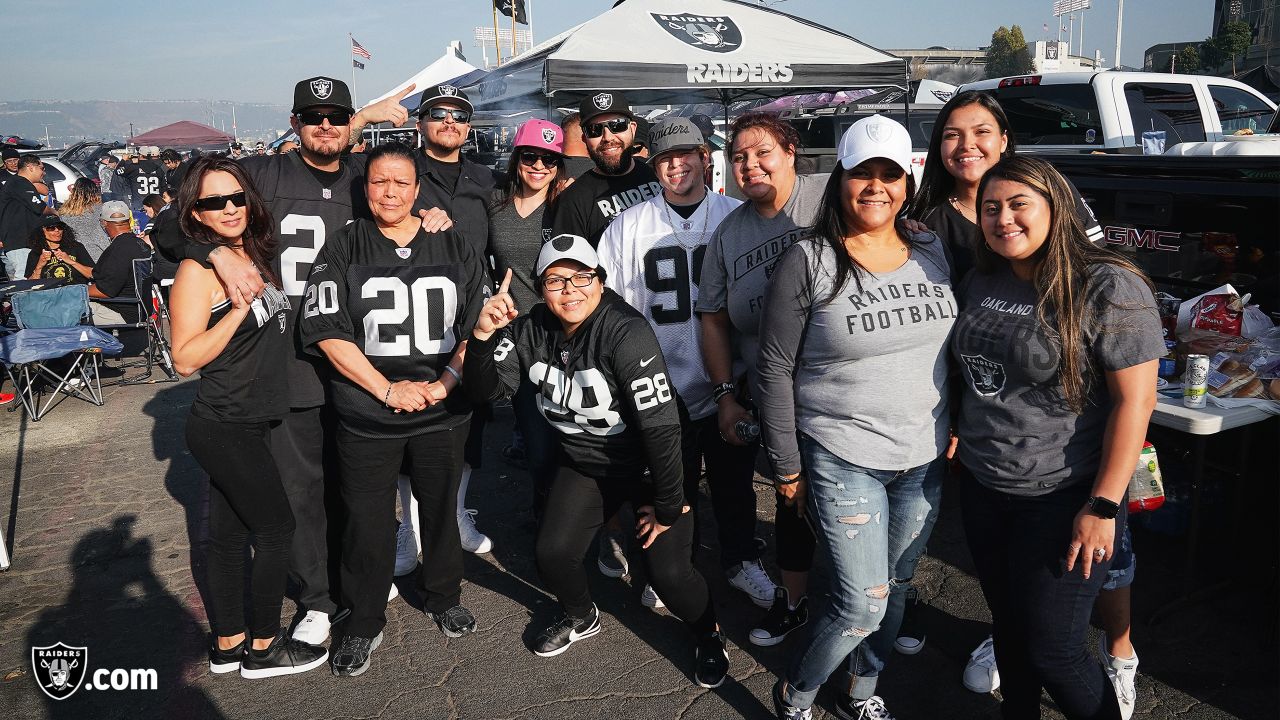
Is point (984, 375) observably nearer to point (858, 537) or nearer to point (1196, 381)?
point (858, 537)

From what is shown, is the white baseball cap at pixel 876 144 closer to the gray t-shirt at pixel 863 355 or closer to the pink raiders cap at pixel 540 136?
the gray t-shirt at pixel 863 355

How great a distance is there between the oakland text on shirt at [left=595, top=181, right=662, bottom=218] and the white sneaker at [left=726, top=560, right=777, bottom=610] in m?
1.81

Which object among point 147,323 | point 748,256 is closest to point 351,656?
point 748,256

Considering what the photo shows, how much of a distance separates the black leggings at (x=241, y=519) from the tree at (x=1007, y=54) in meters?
64.7

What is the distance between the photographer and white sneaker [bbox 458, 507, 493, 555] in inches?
181

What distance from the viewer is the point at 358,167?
3.96m

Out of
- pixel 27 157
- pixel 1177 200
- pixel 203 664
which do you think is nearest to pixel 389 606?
pixel 203 664

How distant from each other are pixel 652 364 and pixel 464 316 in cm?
91

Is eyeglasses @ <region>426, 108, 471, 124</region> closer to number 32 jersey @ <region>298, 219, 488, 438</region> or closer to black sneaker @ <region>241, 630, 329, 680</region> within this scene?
number 32 jersey @ <region>298, 219, 488, 438</region>

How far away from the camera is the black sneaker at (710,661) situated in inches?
129

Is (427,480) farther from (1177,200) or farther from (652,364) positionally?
(1177,200)

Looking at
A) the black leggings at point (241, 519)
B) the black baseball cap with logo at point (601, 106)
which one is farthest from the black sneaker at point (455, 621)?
the black baseball cap with logo at point (601, 106)

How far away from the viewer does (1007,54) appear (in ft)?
206

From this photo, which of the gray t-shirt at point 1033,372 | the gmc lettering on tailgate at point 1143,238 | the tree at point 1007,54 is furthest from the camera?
the tree at point 1007,54
